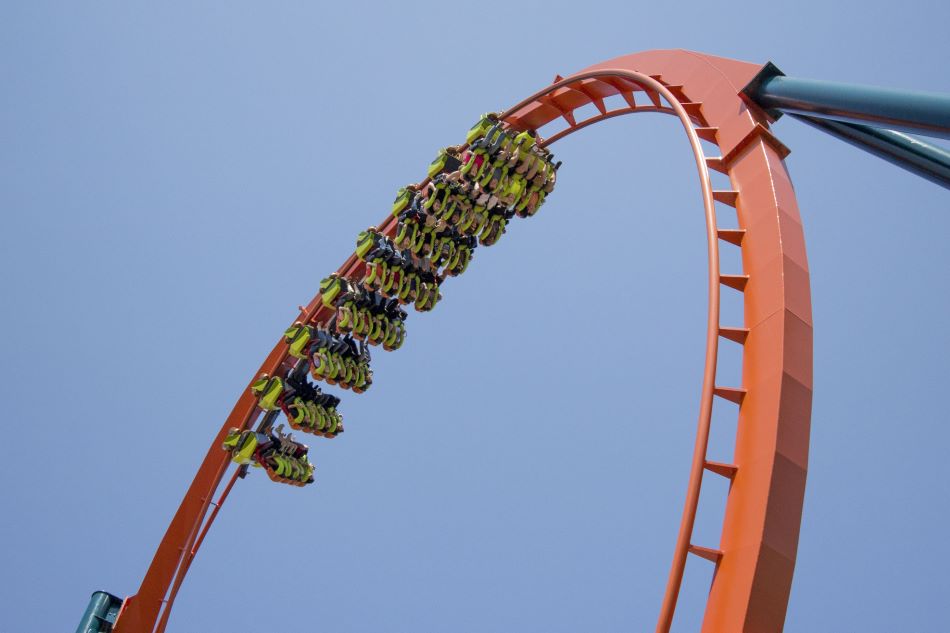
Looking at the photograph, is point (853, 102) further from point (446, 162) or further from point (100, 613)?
point (100, 613)

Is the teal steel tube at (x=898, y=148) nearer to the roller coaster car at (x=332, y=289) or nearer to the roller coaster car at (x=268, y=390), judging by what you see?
the roller coaster car at (x=332, y=289)

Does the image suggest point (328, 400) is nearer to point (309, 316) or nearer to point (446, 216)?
point (309, 316)

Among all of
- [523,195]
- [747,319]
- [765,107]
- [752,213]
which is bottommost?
[747,319]

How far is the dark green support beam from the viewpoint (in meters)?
5.23

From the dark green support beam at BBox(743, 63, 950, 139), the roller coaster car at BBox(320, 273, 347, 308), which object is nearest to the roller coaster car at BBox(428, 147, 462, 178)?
the roller coaster car at BBox(320, 273, 347, 308)

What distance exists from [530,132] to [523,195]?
2.25 feet

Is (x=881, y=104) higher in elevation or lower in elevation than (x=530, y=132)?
lower

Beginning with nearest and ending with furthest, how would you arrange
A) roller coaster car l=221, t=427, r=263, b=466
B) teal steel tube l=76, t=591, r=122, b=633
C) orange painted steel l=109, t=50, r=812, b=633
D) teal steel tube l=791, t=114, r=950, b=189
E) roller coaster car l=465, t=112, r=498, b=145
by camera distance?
orange painted steel l=109, t=50, r=812, b=633
teal steel tube l=791, t=114, r=950, b=189
roller coaster car l=465, t=112, r=498, b=145
roller coaster car l=221, t=427, r=263, b=466
teal steel tube l=76, t=591, r=122, b=633

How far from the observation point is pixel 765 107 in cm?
715

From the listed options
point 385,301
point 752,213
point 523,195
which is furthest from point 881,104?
point 385,301

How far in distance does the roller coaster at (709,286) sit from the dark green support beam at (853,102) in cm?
1

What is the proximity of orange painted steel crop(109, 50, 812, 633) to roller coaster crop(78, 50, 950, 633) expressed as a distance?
0.04ft

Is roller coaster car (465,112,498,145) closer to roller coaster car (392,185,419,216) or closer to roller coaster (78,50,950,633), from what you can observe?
roller coaster (78,50,950,633)

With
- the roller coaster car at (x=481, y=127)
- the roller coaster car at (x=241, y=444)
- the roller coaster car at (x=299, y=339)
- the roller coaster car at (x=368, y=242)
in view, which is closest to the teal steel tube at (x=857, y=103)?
the roller coaster car at (x=481, y=127)
